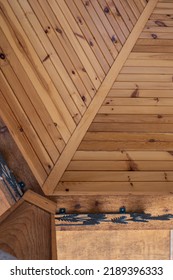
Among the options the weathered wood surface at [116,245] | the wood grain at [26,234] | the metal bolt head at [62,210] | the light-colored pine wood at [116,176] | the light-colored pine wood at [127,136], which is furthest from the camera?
the weathered wood surface at [116,245]

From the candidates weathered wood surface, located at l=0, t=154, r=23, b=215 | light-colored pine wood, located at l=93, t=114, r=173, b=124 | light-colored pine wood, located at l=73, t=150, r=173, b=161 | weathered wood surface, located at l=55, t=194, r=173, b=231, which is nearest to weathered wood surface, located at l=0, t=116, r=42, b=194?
weathered wood surface, located at l=0, t=154, r=23, b=215

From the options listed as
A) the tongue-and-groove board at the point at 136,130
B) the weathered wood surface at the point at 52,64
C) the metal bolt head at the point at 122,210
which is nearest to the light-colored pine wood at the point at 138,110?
the tongue-and-groove board at the point at 136,130

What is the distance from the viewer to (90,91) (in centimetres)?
158

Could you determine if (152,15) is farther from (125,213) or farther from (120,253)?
(120,253)

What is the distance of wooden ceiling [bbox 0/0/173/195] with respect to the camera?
56.4 inches

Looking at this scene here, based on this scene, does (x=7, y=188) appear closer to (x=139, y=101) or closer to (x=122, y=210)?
(x=122, y=210)

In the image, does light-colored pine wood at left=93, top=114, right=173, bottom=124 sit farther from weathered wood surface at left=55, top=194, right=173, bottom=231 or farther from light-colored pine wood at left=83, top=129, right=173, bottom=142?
weathered wood surface at left=55, top=194, right=173, bottom=231

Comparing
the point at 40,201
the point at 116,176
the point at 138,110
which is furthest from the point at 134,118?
the point at 40,201

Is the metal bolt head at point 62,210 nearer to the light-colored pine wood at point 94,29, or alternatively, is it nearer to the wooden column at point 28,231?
the wooden column at point 28,231

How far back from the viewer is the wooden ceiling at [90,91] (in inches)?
56.4

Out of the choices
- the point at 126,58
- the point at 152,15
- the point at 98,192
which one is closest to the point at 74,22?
the point at 126,58

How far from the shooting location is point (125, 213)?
134cm

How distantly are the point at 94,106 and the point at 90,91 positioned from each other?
0.07 meters

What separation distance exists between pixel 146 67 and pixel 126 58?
101 mm
